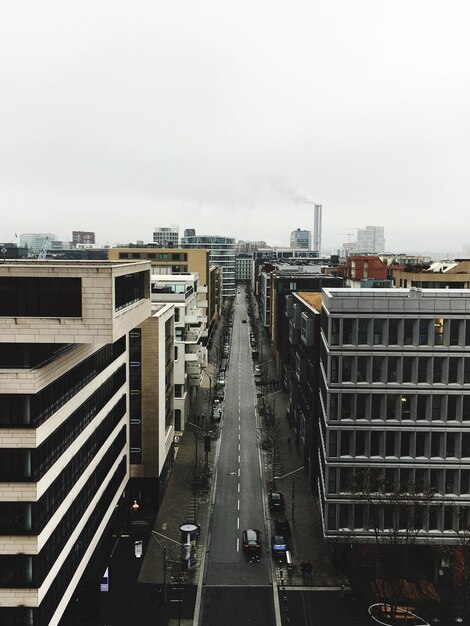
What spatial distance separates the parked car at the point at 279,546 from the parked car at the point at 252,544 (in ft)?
4.73

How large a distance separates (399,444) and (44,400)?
29831 millimetres

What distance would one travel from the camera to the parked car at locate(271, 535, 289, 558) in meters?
54.6

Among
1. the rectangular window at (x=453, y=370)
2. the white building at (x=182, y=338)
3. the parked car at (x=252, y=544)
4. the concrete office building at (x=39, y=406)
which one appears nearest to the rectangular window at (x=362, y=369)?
the rectangular window at (x=453, y=370)

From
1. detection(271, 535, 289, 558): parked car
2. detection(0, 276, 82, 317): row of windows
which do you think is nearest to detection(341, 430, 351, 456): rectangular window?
detection(271, 535, 289, 558): parked car

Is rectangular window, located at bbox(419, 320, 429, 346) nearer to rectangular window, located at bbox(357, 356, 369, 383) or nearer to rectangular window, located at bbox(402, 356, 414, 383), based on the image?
rectangular window, located at bbox(402, 356, 414, 383)

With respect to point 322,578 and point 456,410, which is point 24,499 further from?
point 456,410

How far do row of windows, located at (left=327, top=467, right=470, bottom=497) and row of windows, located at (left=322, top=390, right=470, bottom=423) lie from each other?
14.4 feet

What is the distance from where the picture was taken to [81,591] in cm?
4522

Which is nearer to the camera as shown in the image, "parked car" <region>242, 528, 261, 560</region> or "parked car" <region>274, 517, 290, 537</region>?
"parked car" <region>242, 528, 261, 560</region>

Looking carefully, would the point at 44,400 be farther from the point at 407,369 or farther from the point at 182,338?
the point at 182,338

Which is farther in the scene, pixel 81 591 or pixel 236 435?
pixel 236 435

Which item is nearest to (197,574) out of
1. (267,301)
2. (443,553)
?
(443,553)

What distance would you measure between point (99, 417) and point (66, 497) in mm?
9799

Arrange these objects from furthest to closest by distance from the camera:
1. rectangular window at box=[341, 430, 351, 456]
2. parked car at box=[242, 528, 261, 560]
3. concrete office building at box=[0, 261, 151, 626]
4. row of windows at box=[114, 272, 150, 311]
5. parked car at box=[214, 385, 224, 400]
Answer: parked car at box=[214, 385, 224, 400], parked car at box=[242, 528, 261, 560], rectangular window at box=[341, 430, 351, 456], row of windows at box=[114, 272, 150, 311], concrete office building at box=[0, 261, 151, 626]
